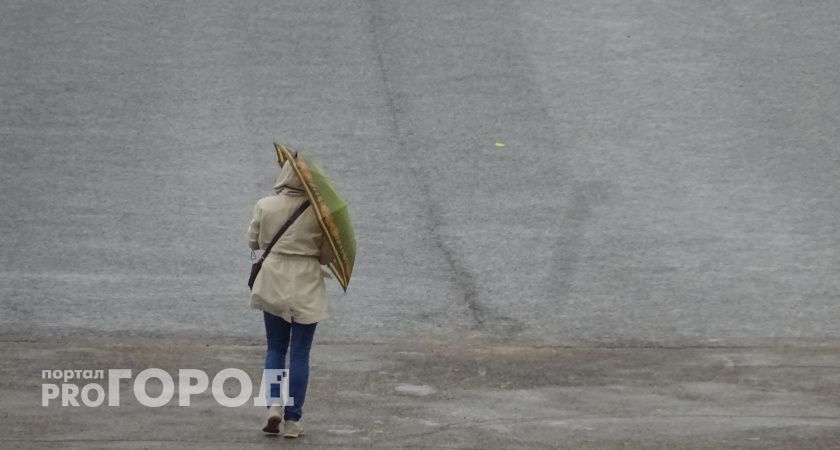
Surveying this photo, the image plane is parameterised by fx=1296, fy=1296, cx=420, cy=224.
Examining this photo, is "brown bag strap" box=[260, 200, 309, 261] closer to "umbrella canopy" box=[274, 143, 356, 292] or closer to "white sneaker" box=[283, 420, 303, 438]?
"umbrella canopy" box=[274, 143, 356, 292]

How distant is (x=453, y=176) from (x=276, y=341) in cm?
519

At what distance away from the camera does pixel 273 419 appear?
7262 mm

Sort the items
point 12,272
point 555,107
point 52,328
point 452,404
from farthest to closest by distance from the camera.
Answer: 1. point 555,107
2. point 12,272
3. point 52,328
4. point 452,404

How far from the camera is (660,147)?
12.8 meters

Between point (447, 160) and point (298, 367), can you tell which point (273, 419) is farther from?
point (447, 160)

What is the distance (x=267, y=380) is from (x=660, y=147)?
6534 millimetres

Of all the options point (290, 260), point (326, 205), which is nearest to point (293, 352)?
point (290, 260)

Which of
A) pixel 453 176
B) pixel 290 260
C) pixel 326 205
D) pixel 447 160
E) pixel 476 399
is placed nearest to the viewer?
pixel 326 205

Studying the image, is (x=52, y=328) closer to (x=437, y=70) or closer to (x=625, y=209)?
(x=625, y=209)

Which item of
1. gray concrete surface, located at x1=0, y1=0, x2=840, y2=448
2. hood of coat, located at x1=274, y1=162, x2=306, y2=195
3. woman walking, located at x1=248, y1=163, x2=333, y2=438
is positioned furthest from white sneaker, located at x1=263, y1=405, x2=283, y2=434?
hood of coat, located at x1=274, y1=162, x2=306, y2=195

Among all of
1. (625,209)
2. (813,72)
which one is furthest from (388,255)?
(813,72)

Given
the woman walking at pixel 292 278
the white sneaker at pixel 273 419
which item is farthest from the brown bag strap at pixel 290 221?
the white sneaker at pixel 273 419

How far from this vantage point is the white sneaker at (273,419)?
7262 mm

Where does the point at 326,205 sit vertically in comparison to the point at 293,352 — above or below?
above
